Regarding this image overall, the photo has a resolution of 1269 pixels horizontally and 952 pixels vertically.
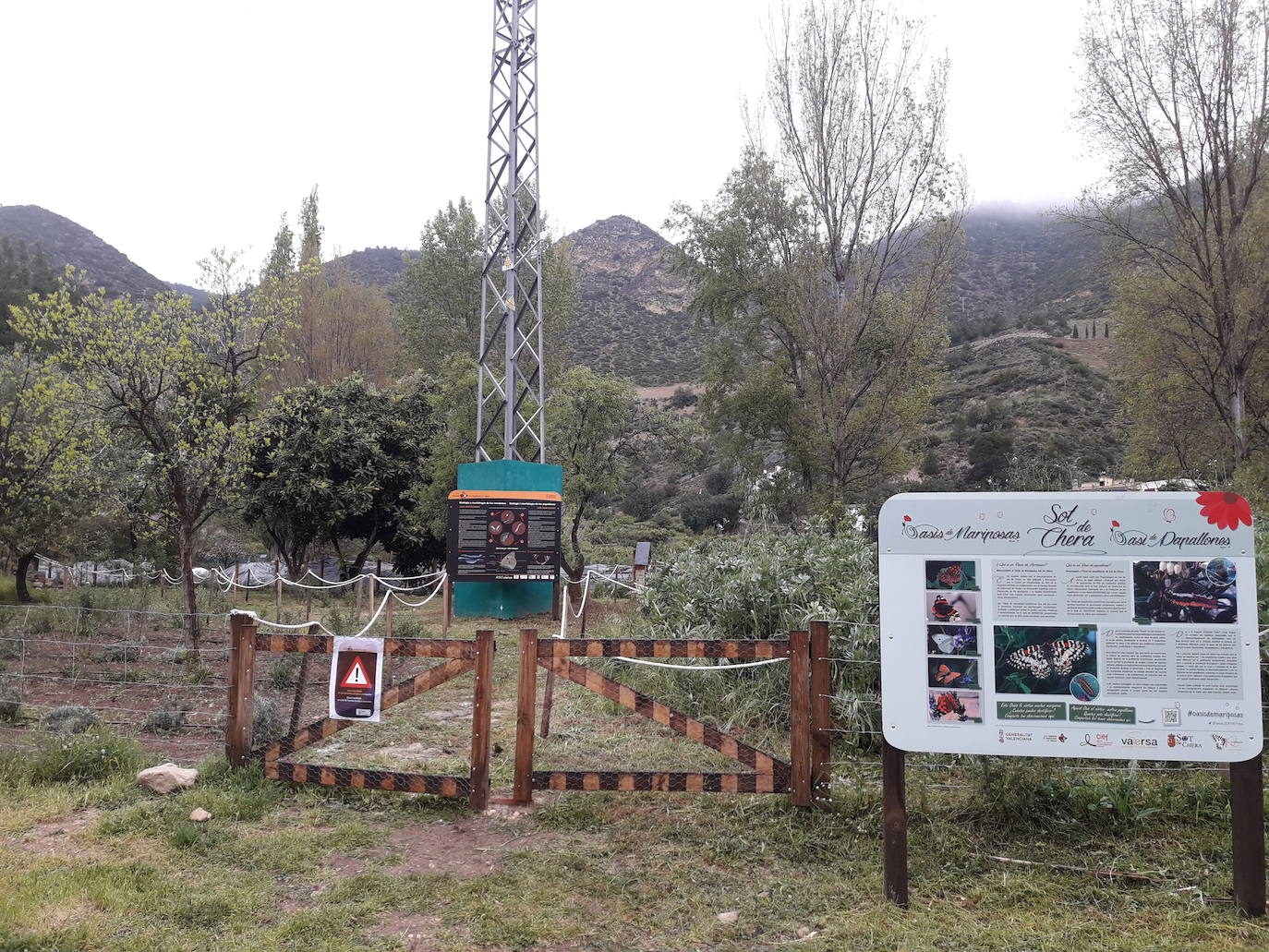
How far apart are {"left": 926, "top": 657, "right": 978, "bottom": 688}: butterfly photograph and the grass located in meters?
1.00

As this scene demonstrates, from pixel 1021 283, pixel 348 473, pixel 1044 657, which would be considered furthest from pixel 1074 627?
pixel 1021 283

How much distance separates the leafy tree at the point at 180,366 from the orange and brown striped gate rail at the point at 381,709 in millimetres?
4898

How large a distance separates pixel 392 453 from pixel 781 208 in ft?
41.1

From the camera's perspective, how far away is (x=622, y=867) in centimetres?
426

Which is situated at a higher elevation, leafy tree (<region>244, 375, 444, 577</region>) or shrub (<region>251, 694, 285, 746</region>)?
leafy tree (<region>244, 375, 444, 577</region>)

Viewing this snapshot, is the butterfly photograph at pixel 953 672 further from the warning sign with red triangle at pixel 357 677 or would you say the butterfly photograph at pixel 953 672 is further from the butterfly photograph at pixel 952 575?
the warning sign with red triangle at pixel 357 677

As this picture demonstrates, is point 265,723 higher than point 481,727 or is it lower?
lower

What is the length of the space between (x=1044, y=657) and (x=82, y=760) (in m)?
5.92

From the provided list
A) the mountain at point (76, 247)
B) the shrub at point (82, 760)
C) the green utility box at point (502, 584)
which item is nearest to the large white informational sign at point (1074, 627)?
the shrub at point (82, 760)

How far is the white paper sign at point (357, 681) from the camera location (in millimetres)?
5074

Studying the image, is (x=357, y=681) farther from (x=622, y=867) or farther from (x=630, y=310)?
(x=630, y=310)

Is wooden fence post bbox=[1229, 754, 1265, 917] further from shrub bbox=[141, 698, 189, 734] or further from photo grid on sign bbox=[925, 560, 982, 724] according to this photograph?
shrub bbox=[141, 698, 189, 734]

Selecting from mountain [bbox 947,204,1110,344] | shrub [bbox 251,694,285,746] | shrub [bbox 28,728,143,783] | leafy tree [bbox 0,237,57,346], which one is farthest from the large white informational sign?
leafy tree [bbox 0,237,57,346]

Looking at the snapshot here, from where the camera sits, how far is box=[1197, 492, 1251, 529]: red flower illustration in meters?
3.82
